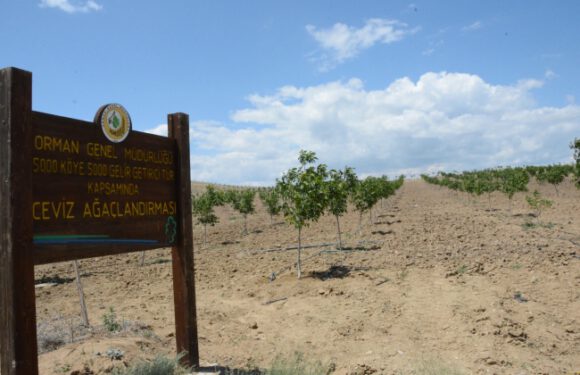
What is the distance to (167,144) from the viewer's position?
6359 mm

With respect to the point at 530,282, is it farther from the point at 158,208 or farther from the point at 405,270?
the point at 158,208

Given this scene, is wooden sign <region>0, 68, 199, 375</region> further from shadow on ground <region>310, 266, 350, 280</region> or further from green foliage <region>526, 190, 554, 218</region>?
green foliage <region>526, 190, 554, 218</region>

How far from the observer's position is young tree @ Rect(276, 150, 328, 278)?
45.8ft

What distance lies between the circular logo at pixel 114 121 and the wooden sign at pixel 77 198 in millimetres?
12

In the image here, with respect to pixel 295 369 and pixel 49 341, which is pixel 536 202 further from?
pixel 49 341

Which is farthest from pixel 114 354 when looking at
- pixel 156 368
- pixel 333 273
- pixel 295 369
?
pixel 333 273

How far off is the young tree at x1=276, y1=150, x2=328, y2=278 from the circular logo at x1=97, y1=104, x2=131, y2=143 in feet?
28.6

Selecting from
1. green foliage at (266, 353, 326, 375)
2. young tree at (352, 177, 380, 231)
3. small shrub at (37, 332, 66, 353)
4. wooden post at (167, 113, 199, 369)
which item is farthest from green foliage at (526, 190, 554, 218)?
small shrub at (37, 332, 66, 353)

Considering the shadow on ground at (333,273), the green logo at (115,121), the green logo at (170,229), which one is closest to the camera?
the green logo at (115,121)

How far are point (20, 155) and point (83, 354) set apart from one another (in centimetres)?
341

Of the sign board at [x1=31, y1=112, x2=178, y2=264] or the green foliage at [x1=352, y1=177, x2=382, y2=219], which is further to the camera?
the green foliage at [x1=352, y1=177, x2=382, y2=219]

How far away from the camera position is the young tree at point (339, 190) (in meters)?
16.4

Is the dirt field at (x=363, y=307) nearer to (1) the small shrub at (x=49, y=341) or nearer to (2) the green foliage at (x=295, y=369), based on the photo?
(1) the small shrub at (x=49, y=341)

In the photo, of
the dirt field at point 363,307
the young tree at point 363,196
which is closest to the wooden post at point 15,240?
the dirt field at point 363,307
